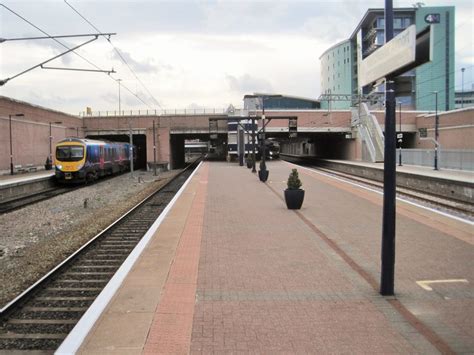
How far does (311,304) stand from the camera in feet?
19.0

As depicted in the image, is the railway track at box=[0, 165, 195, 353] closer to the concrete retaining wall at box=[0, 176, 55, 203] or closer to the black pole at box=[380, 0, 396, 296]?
the black pole at box=[380, 0, 396, 296]

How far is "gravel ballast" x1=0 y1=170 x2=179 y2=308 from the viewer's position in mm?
9289

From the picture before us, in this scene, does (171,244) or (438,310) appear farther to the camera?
(171,244)

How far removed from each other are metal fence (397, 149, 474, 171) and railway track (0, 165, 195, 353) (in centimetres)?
2532

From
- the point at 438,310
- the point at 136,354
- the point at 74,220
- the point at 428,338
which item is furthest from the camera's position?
the point at 74,220

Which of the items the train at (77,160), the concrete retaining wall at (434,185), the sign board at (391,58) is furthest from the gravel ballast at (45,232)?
the concrete retaining wall at (434,185)

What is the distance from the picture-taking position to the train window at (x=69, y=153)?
31266mm

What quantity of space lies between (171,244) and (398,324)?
527cm

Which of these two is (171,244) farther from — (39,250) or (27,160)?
(27,160)

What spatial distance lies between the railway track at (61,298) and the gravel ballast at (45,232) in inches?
17.4

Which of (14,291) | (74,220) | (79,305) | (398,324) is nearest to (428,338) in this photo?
(398,324)

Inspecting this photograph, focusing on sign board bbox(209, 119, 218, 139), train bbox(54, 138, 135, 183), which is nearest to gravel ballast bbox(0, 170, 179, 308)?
train bbox(54, 138, 135, 183)

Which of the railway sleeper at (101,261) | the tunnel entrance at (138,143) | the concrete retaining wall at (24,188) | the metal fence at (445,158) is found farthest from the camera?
the tunnel entrance at (138,143)

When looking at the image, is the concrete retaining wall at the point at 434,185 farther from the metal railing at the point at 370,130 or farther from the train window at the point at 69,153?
the train window at the point at 69,153
